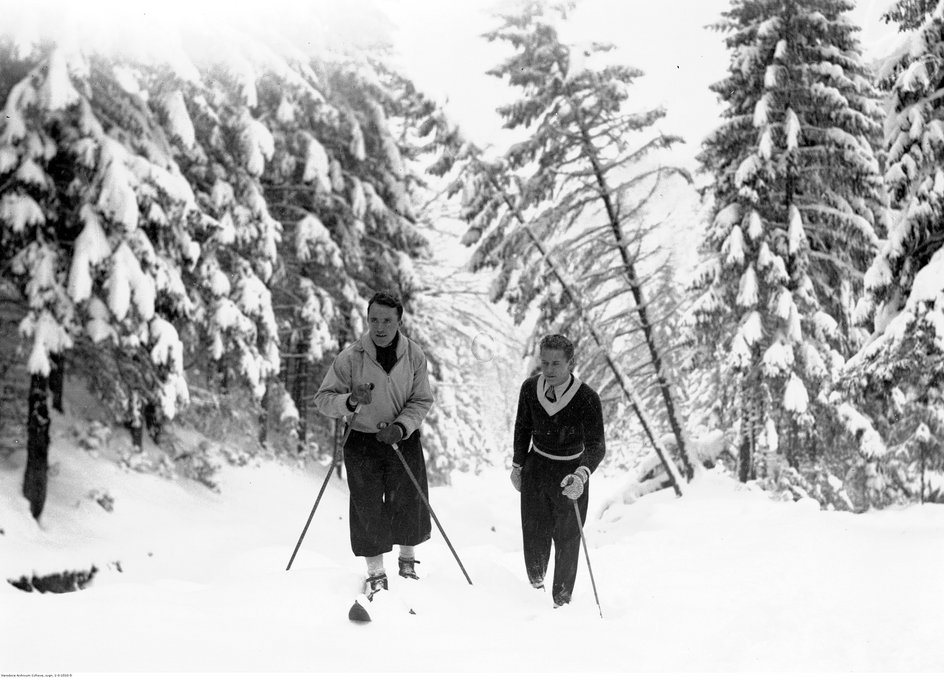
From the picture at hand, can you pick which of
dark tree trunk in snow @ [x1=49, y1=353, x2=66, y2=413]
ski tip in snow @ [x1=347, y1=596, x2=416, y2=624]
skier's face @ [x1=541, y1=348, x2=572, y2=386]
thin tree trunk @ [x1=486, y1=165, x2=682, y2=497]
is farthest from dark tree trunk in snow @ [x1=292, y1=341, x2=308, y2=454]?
ski tip in snow @ [x1=347, y1=596, x2=416, y2=624]

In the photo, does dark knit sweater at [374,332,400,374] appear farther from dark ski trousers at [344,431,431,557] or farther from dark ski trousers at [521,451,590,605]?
dark ski trousers at [521,451,590,605]

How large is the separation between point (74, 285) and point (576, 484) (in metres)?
6.32

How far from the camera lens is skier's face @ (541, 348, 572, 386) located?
491 centimetres

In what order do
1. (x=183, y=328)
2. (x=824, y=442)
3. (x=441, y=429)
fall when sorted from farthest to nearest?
1. (x=441, y=429)
2. (x=824, y=442)
3. (x=183, y=328)

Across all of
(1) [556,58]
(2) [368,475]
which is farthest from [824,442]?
(2) [368,475]

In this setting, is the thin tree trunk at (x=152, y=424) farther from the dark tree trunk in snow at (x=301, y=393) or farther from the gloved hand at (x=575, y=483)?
the gloved hand at (x=575, y=483)

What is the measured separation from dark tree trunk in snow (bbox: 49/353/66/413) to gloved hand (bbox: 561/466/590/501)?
21.7 feet

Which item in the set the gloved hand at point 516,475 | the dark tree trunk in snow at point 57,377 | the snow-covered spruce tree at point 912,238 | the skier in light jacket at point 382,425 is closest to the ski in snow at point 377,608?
the skier in light jacket at point 382,425

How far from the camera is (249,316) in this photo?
1294 cm

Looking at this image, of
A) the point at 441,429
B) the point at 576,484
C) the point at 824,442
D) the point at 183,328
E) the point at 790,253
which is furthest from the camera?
the point at 441,429

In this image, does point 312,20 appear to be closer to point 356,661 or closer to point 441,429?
point 441,429

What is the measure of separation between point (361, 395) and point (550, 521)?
1.83m

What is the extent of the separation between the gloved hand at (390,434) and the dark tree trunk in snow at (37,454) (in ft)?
21.1

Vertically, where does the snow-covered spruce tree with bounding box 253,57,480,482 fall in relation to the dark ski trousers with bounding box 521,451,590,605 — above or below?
above
